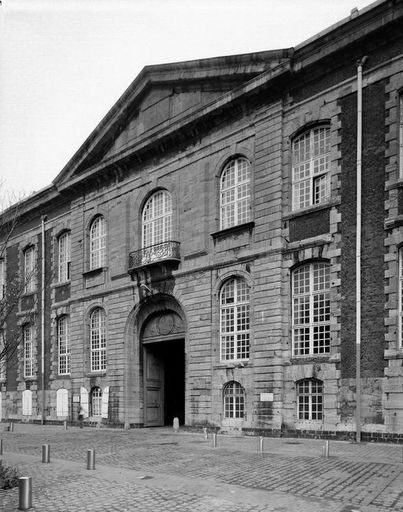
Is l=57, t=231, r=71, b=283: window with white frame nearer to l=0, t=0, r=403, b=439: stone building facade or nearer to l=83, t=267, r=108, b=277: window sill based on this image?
l=0, t=0, r=403, b=439: stone building facade

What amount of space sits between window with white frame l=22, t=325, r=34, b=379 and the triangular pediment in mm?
9390

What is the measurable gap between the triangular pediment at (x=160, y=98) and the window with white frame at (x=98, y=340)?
23.9 feet

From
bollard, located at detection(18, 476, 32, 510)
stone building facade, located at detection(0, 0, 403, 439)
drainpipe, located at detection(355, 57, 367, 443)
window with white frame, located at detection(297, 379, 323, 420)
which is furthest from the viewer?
window with white frame, located at detection(297, 379, 323, 420)

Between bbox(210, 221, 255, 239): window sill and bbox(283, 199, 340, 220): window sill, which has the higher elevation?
bbox(283, 199, 340, 220): window sill

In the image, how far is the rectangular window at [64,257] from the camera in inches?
1305

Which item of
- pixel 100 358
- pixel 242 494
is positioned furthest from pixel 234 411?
pixel 242 494

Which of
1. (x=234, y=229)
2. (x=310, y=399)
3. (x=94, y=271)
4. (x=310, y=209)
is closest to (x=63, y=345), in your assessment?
(x=94, y=271)

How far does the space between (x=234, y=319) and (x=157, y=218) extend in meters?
6.81

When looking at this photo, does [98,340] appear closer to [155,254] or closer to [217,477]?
[155,254]

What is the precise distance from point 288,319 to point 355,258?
3381 mm

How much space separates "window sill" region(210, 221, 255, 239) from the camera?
22.0 m

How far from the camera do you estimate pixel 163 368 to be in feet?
93.7

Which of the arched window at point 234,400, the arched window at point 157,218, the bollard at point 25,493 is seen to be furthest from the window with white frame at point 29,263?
the bollard at point 25,493

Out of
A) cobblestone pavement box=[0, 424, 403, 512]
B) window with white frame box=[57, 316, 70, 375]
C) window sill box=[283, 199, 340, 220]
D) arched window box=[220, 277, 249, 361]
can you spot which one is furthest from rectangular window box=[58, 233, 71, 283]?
window sill box=[283, 199, 340, 220]
